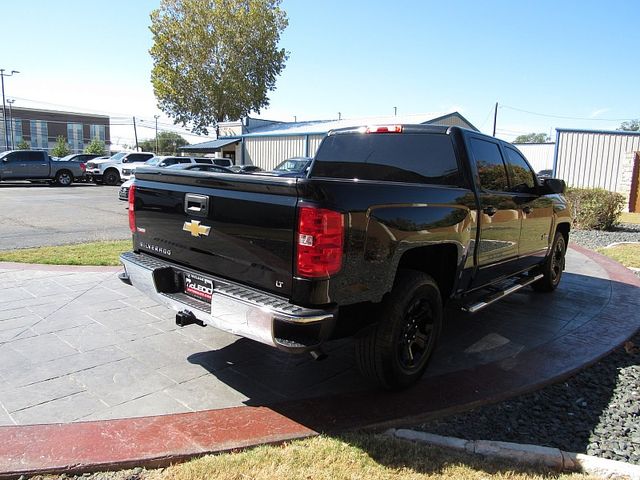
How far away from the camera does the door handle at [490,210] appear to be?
4383 millimetres

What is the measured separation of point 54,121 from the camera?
8588 centimetres

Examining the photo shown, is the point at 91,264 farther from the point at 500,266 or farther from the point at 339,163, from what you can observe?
Result: the point at 500,266

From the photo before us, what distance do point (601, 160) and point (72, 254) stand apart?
66.6 ft

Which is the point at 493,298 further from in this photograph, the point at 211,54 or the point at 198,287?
the point at 211,54

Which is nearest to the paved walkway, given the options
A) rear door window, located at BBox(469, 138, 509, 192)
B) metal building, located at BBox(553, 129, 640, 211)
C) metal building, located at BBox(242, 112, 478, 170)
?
rear door window, located at BBox(469, 138, 509, 192)

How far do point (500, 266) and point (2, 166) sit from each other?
27.5 m

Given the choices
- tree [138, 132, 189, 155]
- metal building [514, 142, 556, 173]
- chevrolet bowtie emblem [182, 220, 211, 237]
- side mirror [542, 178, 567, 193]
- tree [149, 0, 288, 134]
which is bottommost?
chevrolet bowtie emblem [182, 220, 211, 237]

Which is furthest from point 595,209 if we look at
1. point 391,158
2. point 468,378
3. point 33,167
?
point 33,167

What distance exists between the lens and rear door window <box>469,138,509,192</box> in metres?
4.54

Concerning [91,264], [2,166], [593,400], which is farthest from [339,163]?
[2,166]

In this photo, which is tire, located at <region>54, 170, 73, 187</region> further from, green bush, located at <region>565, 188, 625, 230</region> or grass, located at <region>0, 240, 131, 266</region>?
green bush, located at <region>565, 188, 625, 230</region>

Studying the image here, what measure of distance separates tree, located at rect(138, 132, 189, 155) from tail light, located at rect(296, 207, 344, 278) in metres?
99.9

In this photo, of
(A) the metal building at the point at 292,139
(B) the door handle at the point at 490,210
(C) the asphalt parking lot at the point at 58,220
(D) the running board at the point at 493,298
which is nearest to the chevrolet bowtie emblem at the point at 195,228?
→ (D) the running board at the point at 493,298

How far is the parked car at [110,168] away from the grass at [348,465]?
94.5 ft
